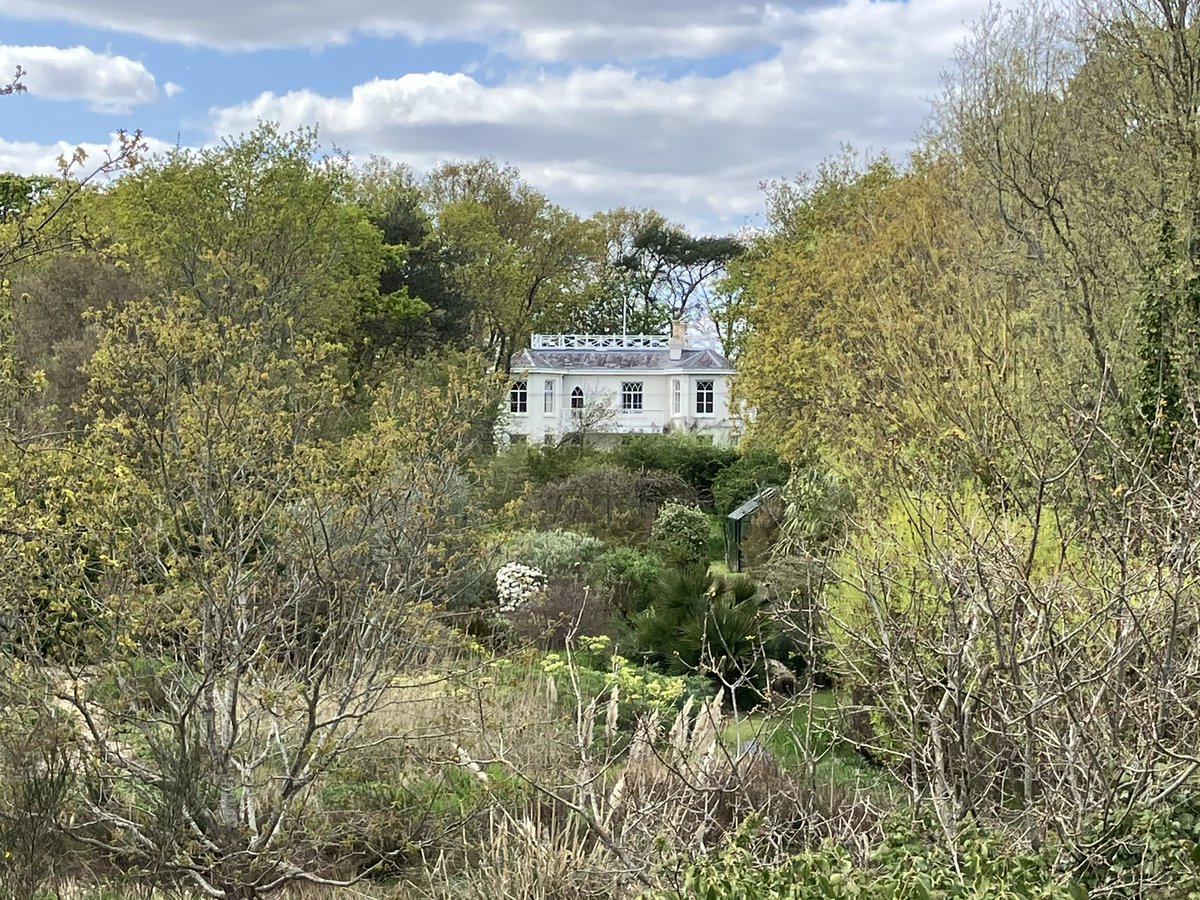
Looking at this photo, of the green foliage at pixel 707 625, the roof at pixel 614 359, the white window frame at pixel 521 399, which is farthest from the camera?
the white window frame at pixel 521 399

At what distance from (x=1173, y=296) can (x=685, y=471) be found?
54.8ft

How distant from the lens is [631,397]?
152ft

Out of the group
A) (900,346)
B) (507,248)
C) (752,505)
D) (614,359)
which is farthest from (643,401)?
(900,346)

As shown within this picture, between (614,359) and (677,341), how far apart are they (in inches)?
99.7

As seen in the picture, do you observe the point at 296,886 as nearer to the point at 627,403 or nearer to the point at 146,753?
the point at 146,753

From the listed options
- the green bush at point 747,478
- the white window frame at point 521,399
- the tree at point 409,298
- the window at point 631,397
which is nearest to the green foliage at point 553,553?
the green bush at point 747,478

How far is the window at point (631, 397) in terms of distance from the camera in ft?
151

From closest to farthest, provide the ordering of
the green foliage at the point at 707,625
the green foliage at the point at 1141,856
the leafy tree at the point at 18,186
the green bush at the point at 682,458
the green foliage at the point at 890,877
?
the green foliage at the point at 890,877 → the green foliage at the point at 1141,856 → the green foliage at the point at 707,625 → the green bush at the point at 682,458 → the leafy tree at the point at 18,186

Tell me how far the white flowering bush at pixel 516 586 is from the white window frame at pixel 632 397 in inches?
1263

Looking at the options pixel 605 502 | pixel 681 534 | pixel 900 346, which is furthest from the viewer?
pixel 605 502

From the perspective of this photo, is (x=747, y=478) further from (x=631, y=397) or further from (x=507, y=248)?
(x=631, y=397)

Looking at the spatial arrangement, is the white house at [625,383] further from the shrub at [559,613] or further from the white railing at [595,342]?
the shrub at [559,613]

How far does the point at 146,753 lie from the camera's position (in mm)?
7406

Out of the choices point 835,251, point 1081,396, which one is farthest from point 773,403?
point 1081,396
